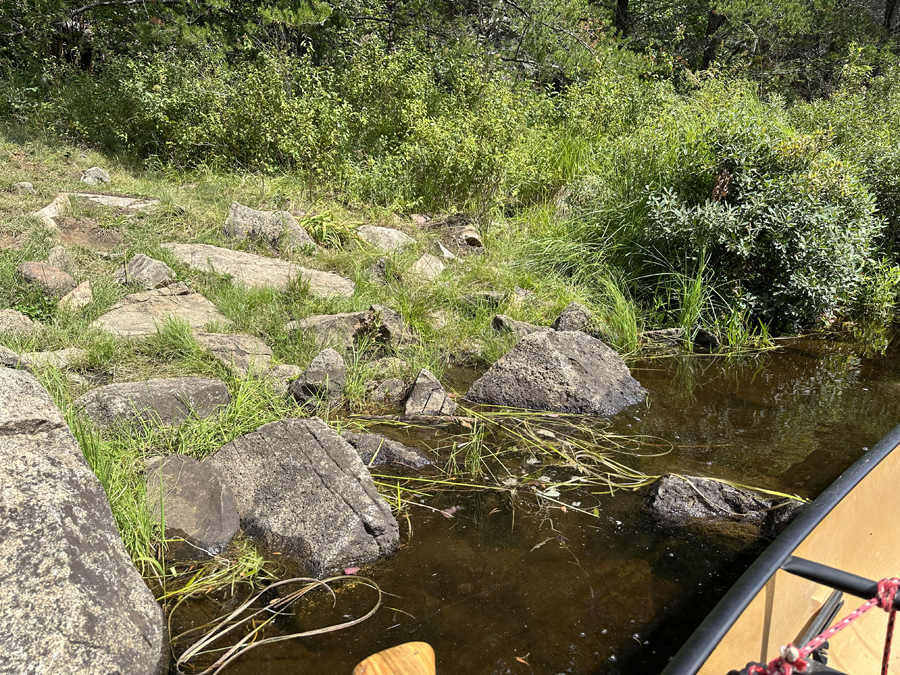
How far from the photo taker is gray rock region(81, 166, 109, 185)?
7371mm

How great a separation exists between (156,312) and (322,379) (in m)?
1.51

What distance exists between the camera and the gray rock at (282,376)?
3.91 metres

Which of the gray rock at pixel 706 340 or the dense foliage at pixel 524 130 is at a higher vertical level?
the dense foliage at pixel 524 130

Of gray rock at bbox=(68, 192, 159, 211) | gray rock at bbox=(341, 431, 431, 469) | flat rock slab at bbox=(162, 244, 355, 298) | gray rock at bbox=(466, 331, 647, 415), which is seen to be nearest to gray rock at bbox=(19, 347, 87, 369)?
flat rock slab at bbox=(162, 244, 355, 298)

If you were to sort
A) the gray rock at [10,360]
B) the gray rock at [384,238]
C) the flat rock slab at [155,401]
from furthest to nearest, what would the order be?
1. the gray rock at [384,238]
2. the gray rock at [10,360]
3. the flat rock slab at [155,401]

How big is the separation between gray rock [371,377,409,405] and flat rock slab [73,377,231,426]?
37.3 inches

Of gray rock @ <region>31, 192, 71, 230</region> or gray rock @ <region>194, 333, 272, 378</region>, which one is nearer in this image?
gray rock @ <region>194, 333, 272, 378</region>

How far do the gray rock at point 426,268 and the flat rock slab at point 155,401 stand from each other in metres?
2.38

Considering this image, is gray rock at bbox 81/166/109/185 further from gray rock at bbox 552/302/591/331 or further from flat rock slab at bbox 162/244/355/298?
gray rock at bbox 552/302/591/331

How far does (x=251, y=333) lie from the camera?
15.1 feet

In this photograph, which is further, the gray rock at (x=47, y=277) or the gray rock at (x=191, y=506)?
the gray rock at (x=47, y=277)

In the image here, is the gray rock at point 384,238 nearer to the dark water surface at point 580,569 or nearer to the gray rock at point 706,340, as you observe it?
the gray rock at point 706,340

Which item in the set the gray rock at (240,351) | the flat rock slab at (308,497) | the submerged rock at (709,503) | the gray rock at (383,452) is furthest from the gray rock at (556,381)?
the flat rock slab at (308,497)

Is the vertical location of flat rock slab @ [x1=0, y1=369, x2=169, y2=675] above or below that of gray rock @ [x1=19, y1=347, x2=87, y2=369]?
above
